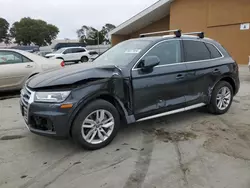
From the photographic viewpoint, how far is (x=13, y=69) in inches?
275

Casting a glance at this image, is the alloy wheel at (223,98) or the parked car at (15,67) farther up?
the parked car at (15,67)

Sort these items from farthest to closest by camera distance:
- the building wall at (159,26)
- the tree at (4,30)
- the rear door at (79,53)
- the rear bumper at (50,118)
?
the tree at (4,30)
the rear door at (79,53)
the building wall at (159,26)
the rear bumper at (50,118)

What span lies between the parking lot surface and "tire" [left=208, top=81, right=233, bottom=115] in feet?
1.20

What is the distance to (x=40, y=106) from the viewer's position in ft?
10.9

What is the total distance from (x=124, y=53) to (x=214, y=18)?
14407 mm

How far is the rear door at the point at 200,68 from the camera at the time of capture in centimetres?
457

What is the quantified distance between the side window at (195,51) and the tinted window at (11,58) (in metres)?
4.75

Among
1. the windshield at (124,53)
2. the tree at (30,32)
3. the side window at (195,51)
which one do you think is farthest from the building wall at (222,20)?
the tree at (30,32)

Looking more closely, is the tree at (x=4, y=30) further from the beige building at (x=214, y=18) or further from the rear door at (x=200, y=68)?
the rear door at (x=200, y=68)

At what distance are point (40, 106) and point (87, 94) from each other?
2.07 feet

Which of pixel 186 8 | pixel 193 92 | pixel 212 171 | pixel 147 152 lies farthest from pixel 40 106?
pixel 186 8

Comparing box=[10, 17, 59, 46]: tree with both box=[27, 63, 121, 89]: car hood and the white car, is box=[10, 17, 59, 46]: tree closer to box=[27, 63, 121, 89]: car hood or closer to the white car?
the white car

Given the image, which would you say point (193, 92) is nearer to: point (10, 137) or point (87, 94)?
point (87, 94)

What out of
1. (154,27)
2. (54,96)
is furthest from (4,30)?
(54,96)
